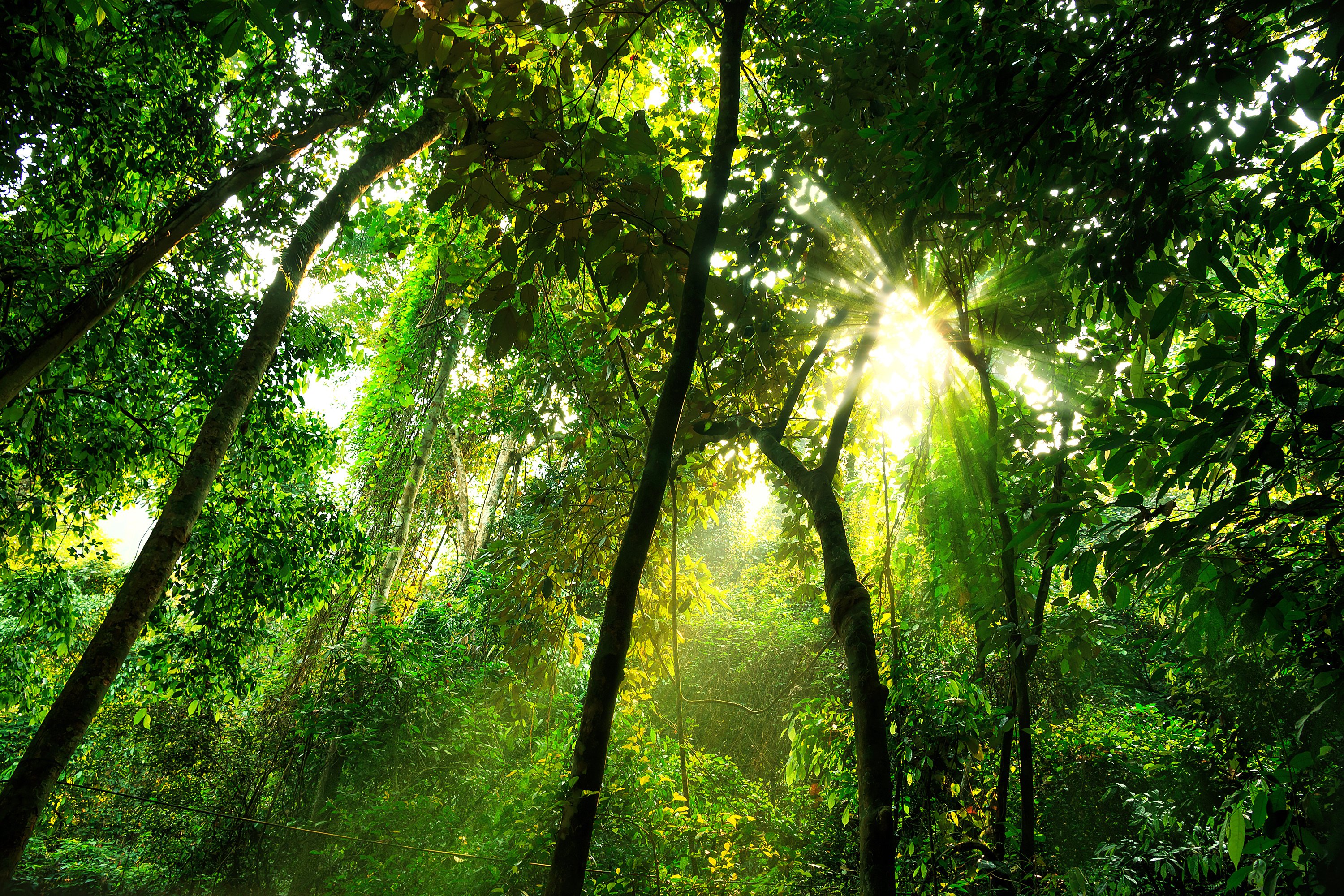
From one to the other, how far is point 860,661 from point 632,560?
677mm

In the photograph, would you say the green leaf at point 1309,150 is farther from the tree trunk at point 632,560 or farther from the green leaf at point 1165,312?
the tree trunk at point 632,560

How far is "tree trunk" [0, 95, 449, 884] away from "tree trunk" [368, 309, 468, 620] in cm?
311

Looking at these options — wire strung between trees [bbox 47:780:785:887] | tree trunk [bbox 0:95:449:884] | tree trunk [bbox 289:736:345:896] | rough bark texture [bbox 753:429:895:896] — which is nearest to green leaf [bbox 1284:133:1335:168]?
rough bark texture [bbox 753:429:895:896]

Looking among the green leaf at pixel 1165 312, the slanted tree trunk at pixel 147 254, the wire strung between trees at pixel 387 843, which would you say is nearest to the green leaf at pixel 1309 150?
the green leaf at pixel 1165 312

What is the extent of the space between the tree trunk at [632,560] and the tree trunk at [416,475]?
6.45 metres

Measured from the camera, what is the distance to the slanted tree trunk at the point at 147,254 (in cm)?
290

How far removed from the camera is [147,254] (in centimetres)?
323

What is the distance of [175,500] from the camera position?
10.2 ft

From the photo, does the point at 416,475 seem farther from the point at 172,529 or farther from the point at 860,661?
the point at 860,661

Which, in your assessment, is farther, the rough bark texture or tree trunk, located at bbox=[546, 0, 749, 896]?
the rough bark texture

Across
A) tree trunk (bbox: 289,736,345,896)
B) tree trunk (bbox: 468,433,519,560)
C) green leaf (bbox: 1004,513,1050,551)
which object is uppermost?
tree trunk (bbox: 468,433,519,560)

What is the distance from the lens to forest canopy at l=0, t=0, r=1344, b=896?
3.65 feet

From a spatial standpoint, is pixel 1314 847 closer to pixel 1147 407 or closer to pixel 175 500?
pixel 1147 407

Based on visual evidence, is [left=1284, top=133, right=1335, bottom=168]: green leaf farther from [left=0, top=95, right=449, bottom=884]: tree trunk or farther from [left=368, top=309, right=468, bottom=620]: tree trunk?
[left=368, top=309, right=468, bottom=620]: tree trunk
